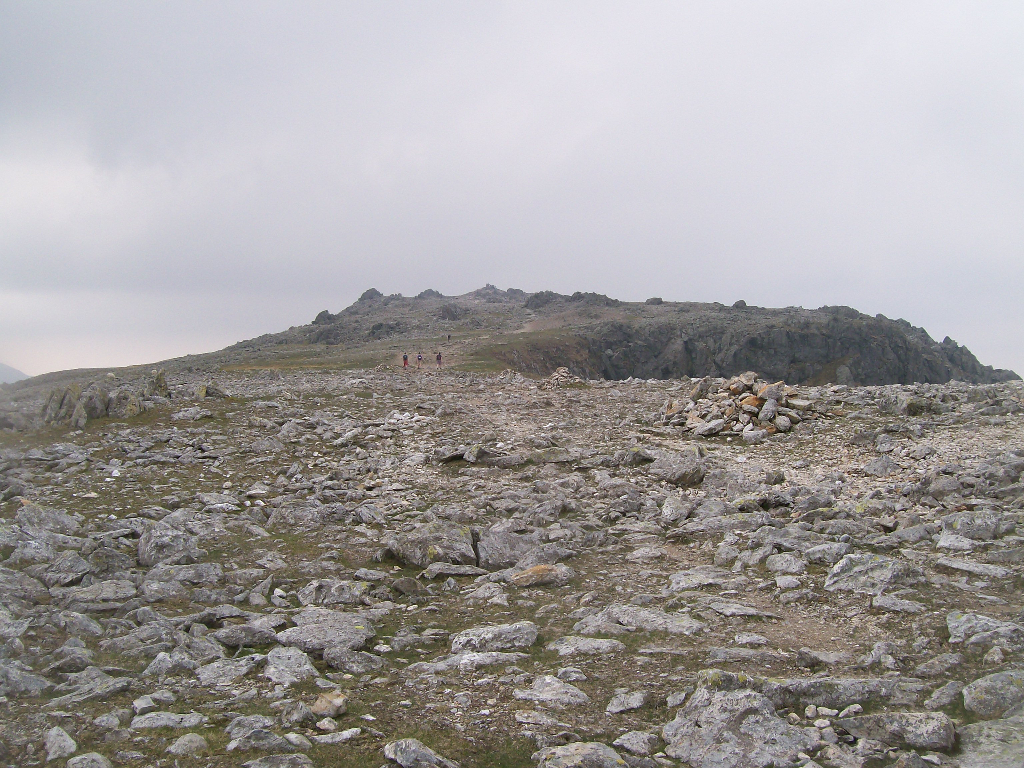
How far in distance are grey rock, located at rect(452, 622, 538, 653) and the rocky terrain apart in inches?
2.2

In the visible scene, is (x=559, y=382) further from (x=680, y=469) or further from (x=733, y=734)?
(x=733, y=734)

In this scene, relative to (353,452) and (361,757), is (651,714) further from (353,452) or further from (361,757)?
(353,452)

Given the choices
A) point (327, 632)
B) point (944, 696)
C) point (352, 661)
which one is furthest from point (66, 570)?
point (944, 696)

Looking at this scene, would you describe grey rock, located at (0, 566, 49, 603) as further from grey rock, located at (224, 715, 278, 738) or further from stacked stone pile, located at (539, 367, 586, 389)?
stacked stone pile, located at (539, 367, 586, 389)

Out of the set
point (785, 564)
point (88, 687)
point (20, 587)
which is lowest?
point (785, 564)

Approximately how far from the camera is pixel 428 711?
579 cm

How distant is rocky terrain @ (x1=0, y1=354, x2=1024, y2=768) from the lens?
5199 millimetres

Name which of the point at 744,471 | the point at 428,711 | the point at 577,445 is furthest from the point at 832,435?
the point at 428,711

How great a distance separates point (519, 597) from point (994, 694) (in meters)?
6.01

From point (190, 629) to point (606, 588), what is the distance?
6.23 metres

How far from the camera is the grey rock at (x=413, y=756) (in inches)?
191

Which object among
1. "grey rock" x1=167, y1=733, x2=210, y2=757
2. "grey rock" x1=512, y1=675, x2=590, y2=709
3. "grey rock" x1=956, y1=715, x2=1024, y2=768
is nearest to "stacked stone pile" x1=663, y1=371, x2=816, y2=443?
"grey rock" x1=956, y1=715, x2=1024, y2=768

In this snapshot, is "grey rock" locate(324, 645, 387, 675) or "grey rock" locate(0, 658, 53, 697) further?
"grey rock" locate(324, 645, 387, 675)

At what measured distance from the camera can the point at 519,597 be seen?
30.6 ft
